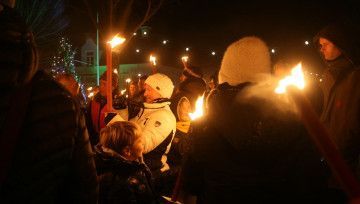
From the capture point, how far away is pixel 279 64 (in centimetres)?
608

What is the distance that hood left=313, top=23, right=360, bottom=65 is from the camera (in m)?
4.12

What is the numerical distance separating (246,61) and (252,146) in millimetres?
587

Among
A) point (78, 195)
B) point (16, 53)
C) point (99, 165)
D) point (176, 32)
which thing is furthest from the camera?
point (176, 32)

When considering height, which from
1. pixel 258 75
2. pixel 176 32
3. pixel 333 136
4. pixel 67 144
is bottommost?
pixel 333 136

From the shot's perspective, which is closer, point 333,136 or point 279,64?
point 333,136

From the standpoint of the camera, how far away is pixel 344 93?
12.9 ft

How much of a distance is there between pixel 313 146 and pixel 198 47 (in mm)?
43433

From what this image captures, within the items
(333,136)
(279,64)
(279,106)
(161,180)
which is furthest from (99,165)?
(279,64)

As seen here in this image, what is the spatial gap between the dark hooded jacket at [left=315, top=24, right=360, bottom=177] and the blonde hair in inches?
74.9

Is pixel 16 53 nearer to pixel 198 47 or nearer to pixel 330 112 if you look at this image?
pixel 330 112

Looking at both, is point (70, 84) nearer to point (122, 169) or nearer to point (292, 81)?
point (122, 169)

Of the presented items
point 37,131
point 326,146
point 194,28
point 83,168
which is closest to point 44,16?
point 194,28

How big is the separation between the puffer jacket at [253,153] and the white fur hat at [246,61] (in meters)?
0.12

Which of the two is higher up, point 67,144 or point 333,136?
point 67,144
